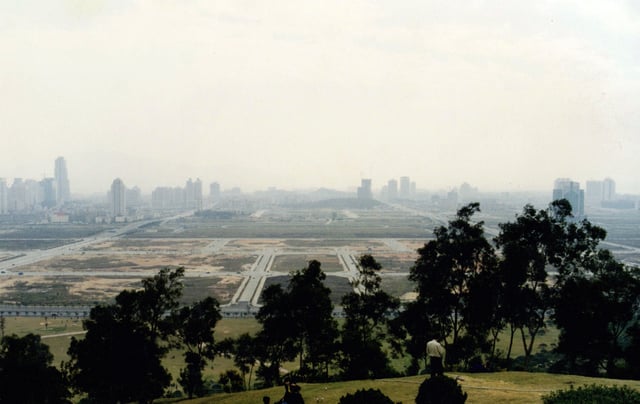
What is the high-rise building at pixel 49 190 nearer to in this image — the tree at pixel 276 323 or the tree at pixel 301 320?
the tree at pixel 276 323

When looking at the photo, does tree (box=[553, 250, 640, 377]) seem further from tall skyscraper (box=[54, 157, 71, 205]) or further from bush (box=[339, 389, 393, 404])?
tall skyscraper (box=[54, 157, 71, 205])

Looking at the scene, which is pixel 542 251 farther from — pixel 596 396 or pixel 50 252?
pixel 50 252

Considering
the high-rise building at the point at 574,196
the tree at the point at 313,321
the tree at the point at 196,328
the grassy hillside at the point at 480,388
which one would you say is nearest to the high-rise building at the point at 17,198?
the high-rise building at the point at 574,196

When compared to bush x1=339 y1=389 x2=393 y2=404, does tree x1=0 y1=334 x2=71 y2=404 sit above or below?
below

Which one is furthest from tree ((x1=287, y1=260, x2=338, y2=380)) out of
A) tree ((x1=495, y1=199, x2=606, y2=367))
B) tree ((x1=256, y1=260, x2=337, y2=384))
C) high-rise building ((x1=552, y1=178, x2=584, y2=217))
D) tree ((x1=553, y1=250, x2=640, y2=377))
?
high-rise building ((x1=552, y1=178, x2=584, y2=217))

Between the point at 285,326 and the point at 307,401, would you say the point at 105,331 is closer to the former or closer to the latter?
the point at 285,326

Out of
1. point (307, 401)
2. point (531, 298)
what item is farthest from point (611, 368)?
point (307, 401)
